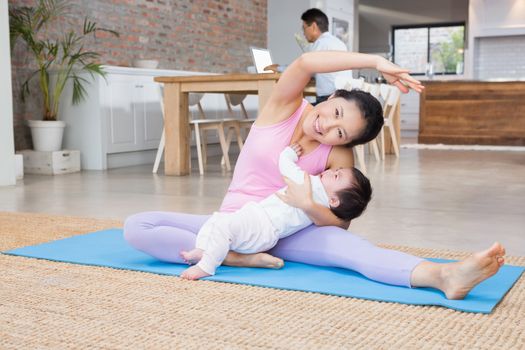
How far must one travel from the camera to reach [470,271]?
185 cm

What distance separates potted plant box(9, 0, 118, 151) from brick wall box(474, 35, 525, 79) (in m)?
7.22

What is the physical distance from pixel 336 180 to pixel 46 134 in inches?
170

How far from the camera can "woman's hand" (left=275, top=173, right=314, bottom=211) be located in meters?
2.20

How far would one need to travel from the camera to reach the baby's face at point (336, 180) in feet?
7.33

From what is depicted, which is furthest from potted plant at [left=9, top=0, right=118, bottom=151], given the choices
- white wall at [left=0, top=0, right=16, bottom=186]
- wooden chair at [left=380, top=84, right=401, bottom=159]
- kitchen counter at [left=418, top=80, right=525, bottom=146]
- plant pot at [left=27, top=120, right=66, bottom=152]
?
kitchen counter at [left=418, top=80, right=525, bottom=146]

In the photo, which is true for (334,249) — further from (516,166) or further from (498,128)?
(498,128)

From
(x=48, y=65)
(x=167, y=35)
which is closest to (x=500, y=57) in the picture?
(x=167, y=35)

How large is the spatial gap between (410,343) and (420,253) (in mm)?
1071

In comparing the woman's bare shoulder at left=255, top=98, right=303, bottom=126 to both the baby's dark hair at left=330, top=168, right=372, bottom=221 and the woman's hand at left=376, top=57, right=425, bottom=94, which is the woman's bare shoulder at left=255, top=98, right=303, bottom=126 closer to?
the baby's dark hair at left=330, top=168, right=372, bottom=221

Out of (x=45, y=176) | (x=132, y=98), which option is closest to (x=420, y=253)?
(x=45, y=176)

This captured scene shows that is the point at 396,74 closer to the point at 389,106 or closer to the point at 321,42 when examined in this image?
the point at 321,42

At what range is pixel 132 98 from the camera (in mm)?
6688

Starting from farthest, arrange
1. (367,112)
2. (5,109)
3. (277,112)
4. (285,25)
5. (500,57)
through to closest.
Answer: (500,57), (285,25), (5,109), (277,112), (367,112)

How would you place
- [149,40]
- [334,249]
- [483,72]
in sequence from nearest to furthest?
[334,249], [149,40], [483,72]
